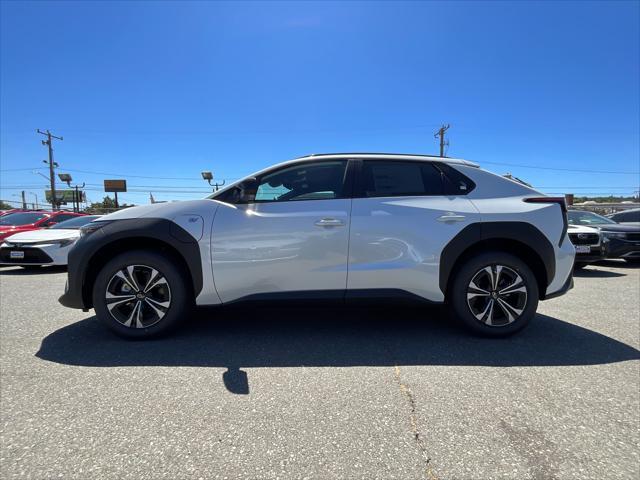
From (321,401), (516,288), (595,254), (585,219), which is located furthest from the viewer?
(585,219)

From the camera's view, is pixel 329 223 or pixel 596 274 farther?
pixel 596 274

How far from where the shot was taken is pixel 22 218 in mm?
9414

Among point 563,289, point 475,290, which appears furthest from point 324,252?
point 563,289

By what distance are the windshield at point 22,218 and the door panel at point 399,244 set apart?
32.9ft

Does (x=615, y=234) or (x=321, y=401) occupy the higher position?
→ (x=615, y=234)

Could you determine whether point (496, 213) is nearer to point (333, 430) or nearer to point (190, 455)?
point (333, 430)

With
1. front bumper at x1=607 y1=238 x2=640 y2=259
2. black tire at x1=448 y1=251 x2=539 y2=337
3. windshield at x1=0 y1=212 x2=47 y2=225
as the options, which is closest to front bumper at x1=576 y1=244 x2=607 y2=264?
front bumper at x1=607 y1=238 x2=640 y2=259

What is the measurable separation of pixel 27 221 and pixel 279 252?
380 inches

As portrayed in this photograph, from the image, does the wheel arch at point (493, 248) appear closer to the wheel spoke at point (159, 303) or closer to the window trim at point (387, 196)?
the window trim at point (387, 196)

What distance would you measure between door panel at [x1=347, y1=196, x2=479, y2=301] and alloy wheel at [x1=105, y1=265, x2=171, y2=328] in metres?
1.74

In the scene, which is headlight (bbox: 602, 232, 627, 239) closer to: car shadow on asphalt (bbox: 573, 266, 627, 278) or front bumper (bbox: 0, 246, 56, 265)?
car shadow on asphalt (bbox: 573, 266, 627, 278)

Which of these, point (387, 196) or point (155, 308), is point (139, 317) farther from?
point (387, 196)

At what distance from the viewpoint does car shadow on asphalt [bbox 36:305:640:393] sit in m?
2.83

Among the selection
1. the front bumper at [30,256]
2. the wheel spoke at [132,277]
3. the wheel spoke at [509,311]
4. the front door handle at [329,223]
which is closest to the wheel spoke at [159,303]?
the wheel spoke at [132,277]
